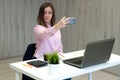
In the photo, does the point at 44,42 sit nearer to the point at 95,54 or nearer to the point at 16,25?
the point at 95,54

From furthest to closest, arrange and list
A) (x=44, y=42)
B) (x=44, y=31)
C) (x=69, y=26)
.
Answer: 1. (x=69, y=26)
2. (x=44, y=42)
3. (x=44, y=31)

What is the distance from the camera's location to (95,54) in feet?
7.16

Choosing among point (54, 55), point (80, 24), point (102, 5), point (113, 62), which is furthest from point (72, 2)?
point (54, 55)

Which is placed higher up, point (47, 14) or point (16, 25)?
point (47, 14)

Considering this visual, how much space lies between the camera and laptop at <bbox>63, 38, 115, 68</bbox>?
2105 mm

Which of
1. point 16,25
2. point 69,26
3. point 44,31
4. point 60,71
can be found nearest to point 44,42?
point 44,31

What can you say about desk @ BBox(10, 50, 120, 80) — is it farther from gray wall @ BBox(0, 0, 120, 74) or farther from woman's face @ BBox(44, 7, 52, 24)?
gray wall @ BBox(0, 0, 120, 74)

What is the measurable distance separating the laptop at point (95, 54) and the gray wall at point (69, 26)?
192 cm

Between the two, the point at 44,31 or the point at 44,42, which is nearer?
the point at 44,31

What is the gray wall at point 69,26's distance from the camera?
4.28 m

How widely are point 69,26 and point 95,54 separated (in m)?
3.01

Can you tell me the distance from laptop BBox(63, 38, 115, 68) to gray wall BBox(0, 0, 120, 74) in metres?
1.92

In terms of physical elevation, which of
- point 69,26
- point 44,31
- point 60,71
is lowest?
point 60,71

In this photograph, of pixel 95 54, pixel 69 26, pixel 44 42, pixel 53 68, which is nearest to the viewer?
pixel 53 68
